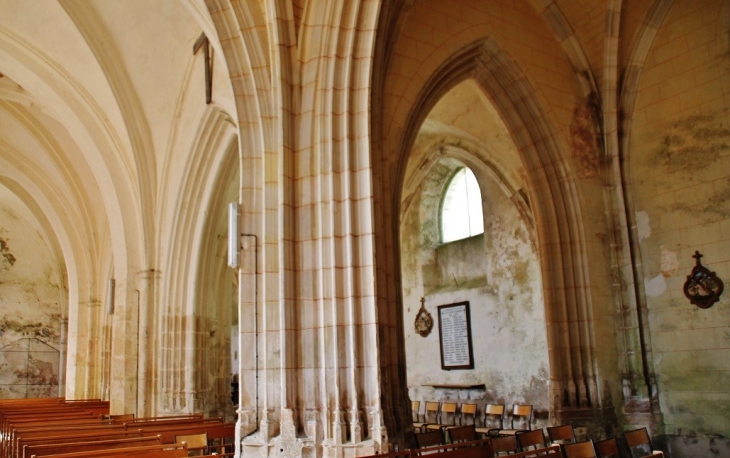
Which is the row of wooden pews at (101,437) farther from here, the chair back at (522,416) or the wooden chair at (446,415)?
the chair back at (522,416)

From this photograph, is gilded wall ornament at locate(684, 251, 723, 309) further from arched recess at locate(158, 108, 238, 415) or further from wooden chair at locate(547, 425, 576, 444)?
arched recess at locate(158, 108, 238, 415)

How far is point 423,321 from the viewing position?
14.2 meters

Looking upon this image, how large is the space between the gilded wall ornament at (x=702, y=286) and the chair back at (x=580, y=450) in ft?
13.4

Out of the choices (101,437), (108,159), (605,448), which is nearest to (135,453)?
(101,437)

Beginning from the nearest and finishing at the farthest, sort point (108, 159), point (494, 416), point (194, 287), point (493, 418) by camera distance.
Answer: point (494, 416)
point (493, 418)
point (108, 159)
point (194, 287)

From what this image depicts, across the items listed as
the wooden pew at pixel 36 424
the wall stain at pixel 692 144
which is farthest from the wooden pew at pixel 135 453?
the wall stain at pixel 692 144

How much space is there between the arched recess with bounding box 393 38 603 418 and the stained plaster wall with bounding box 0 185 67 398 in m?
17.7

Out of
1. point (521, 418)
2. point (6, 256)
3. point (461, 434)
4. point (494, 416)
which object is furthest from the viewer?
point (6, 256)

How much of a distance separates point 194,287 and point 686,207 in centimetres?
848

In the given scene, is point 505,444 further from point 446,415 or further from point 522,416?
point 446,415

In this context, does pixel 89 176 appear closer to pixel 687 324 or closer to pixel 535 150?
pixel 535 150

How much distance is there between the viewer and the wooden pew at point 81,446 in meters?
5.66

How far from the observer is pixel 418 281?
14.5 m

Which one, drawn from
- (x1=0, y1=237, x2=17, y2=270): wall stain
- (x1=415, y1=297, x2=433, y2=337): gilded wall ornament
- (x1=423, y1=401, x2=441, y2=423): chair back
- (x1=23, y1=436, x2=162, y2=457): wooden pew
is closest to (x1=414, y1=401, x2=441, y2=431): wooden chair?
(x1=423, y1=401, x2=441, y2=423): chair back
